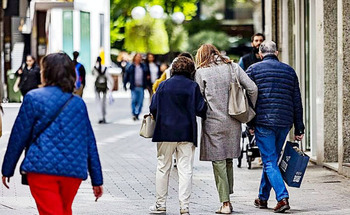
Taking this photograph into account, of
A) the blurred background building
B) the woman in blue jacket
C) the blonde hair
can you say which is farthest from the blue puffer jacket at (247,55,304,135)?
the blurred background building

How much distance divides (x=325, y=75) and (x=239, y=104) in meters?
4.80

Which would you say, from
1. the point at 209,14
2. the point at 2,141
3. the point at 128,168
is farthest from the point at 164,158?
the point at 209,14

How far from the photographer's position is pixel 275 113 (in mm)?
10719

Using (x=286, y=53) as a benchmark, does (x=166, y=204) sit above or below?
below

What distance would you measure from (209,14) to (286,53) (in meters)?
53.7

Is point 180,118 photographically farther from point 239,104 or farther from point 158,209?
point 158,209

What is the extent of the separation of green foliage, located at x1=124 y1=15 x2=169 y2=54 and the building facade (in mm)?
41167

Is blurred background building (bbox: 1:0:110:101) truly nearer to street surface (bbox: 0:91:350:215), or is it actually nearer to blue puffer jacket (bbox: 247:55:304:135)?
street surface (bbox: 0:91:350:215)

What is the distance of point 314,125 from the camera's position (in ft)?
55.4

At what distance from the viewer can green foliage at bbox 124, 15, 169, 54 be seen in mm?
59906

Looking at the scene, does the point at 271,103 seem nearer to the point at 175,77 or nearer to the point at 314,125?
the point at 175,77

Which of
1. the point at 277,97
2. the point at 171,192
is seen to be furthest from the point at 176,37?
the point at 277,97

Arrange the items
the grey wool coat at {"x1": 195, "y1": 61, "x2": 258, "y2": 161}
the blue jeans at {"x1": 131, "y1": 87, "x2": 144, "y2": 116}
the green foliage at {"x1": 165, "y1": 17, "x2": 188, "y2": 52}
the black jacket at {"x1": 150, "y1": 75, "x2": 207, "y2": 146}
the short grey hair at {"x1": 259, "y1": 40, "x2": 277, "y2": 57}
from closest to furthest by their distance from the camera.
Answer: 1. the black jacket at {"x1": 150, "y1": 75, "x2": 207, "y2": 146}
2. the grey wool coat at {"x1": 195, "y1": 61, "x2": 258, "y2": 161}
3. the short grey hair at {"x1": 259, "y1": 40, "x2": 277, "y2": 57}
4. the blue jeans at {"x1": 131, "y1": 87, "x2": 144, "y2": 116}
5. the green foliage at {"x1": 165, "y1": 17, "x2": 188, "y2": 52}

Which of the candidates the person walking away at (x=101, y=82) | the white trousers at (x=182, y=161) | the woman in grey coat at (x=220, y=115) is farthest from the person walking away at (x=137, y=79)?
the white trousers at (x=182, y=161)
